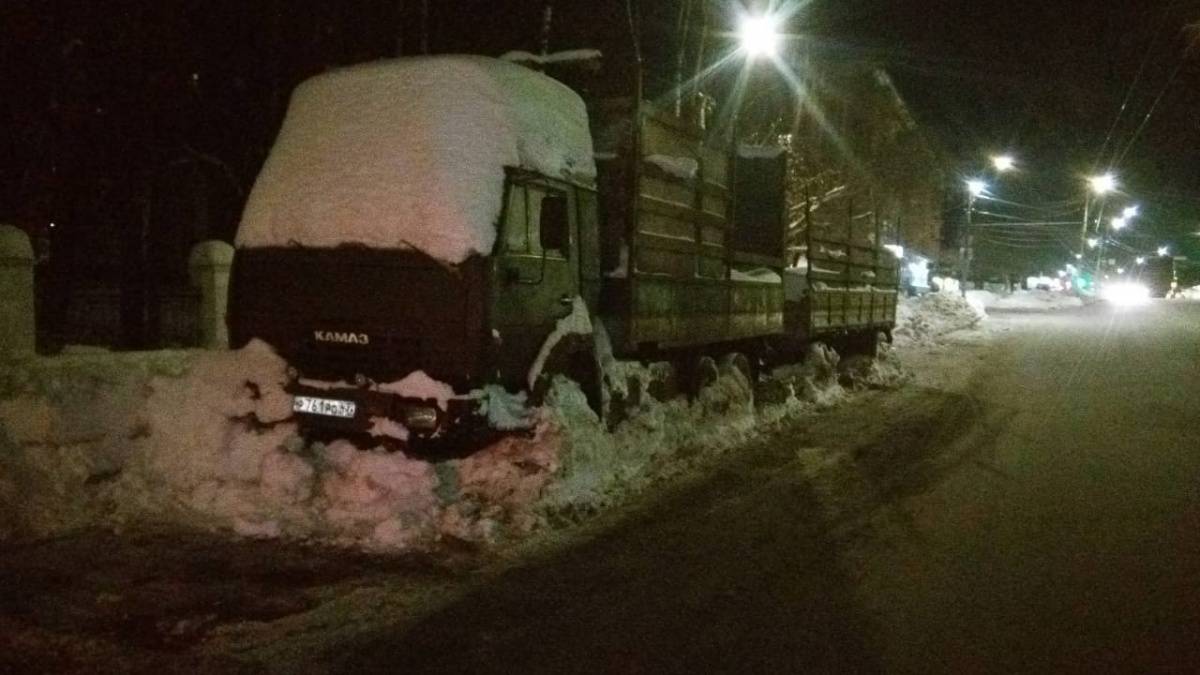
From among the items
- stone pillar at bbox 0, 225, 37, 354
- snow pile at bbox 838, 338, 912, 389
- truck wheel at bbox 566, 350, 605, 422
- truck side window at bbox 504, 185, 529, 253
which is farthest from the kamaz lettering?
snow pile at bbox 838, 338, 912, 389

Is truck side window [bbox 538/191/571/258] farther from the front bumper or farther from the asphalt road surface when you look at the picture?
the asphalt road surface

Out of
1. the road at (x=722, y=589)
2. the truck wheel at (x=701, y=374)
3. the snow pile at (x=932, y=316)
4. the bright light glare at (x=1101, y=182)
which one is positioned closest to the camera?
the road at (x=722, y=589)

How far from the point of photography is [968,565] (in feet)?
22.2

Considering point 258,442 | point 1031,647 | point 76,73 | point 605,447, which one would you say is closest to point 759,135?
point 76,73

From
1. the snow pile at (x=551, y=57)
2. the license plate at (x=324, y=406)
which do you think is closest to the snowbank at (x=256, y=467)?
the license plate at (x=324, y=406)

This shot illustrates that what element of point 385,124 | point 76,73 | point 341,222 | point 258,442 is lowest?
point 258,442

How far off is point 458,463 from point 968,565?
3522mm

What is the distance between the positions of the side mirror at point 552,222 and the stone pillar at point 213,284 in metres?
7.71

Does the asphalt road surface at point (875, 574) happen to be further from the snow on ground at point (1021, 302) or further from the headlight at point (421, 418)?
the snow on ground at point (1021, 302)

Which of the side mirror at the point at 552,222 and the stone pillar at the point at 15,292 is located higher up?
the side mirror at the point at 552,222

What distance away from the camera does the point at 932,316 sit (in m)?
31.9

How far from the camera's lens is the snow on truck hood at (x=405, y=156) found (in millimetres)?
7766

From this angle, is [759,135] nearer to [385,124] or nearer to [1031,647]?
[385,124]

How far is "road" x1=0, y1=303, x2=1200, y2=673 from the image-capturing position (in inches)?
205
